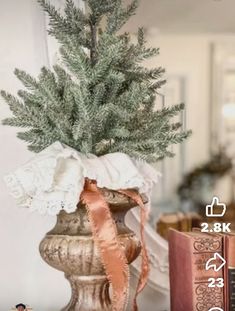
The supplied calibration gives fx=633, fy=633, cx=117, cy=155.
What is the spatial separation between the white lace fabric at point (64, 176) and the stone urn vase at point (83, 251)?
3 cm

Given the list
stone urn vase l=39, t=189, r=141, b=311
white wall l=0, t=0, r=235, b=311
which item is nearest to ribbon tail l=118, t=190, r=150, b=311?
stone urn vase l=39, t=189, r=141, b=311

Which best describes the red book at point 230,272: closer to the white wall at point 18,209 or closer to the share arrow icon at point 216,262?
the share arrow icon at point 216,262

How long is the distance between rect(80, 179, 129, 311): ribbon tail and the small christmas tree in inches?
2.8

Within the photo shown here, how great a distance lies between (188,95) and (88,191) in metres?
0.34

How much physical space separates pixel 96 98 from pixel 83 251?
18 centimetres

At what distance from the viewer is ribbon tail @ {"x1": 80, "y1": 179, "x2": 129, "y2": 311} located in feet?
2.44

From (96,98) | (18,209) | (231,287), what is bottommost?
(231,287)

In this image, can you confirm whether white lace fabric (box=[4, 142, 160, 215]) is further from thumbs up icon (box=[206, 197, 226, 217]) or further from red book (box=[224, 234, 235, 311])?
thumbs up icon (box=[206, 197, 226, 217])

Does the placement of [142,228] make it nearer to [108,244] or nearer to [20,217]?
[108,244]

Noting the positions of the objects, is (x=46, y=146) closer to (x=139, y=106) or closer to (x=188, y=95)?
(x=139, y=106)

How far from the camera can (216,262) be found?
2.68ft

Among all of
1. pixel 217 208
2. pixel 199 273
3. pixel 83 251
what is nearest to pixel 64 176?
pixel 83 251

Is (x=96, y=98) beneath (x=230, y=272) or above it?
above

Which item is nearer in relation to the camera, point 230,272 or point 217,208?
point 230,272
